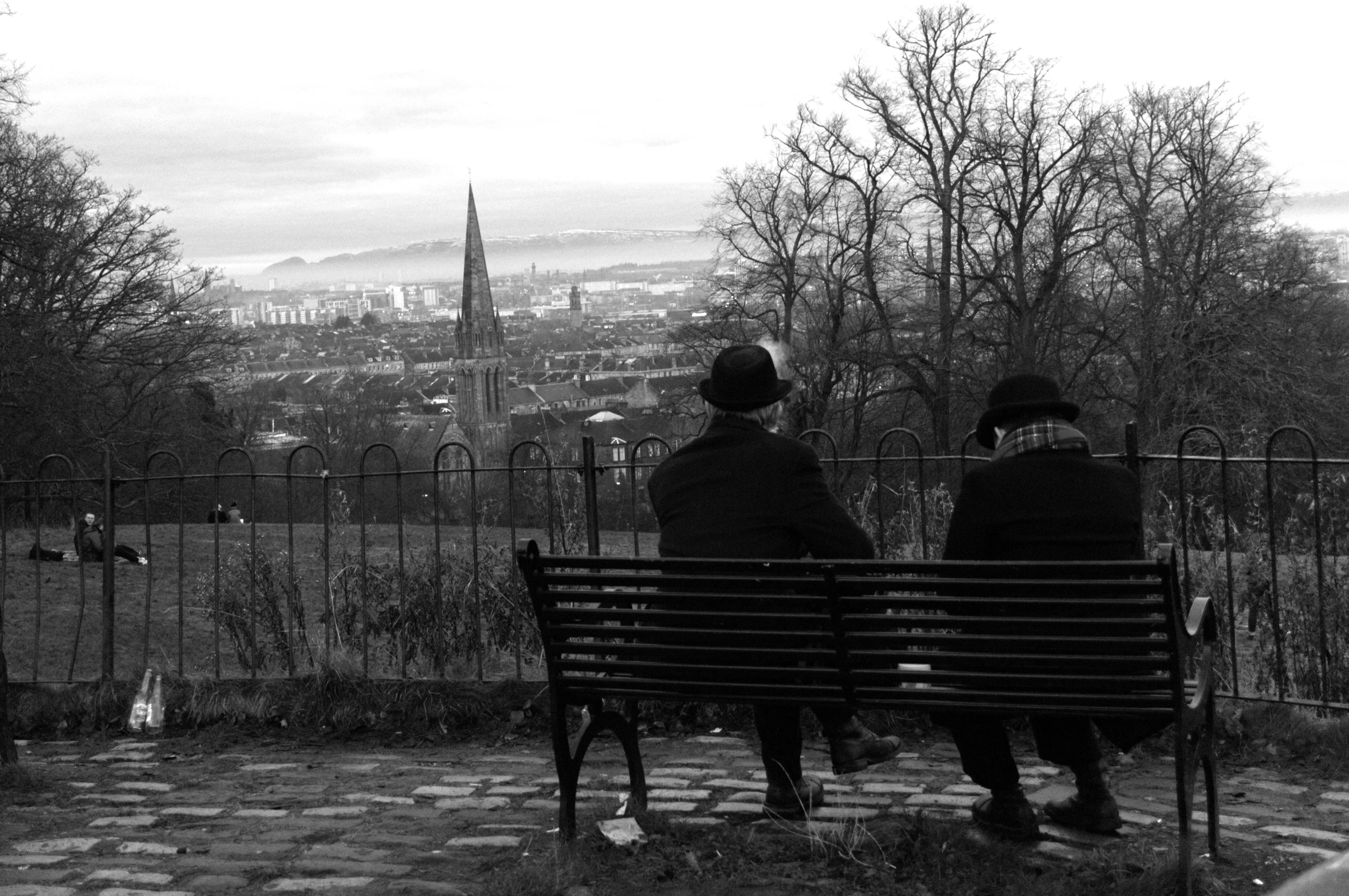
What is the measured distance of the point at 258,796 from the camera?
5.21 metres

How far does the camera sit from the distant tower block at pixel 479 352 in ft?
245

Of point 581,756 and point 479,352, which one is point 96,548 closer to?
point 581,756

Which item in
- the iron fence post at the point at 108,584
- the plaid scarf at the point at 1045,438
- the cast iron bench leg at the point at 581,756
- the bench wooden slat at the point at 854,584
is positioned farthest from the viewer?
the iron fence post at the point at 108,584

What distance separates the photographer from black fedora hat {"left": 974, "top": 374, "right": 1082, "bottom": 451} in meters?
4.30

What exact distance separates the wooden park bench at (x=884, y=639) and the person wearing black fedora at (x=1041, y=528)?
26cm

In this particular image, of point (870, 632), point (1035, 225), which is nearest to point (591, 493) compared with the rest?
point (870, 632)

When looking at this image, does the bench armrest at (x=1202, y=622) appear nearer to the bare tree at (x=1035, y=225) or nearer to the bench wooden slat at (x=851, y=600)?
the bench wooden slat at (x=851, y=600)

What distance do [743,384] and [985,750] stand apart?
1326mm

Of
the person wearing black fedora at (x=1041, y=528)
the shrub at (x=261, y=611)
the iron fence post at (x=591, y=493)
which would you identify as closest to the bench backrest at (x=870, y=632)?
the person wearing black fedora at (x=1041, y=528)

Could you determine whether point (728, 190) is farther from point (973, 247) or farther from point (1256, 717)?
point (1256, 717)

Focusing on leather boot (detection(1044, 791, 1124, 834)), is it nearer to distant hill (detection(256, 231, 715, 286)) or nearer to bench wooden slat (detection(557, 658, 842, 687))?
bench wooden slat (detection(557, 658, 842, 687))

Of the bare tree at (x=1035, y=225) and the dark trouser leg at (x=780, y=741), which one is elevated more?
the bare tree at (x=1035, y=225)

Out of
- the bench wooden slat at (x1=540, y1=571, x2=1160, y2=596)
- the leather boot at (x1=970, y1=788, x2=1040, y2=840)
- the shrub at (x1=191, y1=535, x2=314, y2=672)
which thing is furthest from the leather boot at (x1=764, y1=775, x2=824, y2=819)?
the shrub at (x1=191, y1=535, x2=314, y2=672)

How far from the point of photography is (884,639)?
4.07 metres
